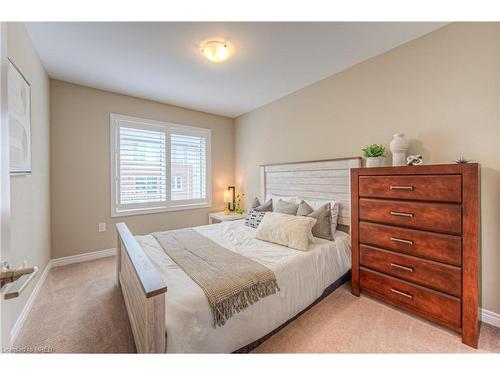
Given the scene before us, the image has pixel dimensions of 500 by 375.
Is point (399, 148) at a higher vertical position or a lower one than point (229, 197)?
higher

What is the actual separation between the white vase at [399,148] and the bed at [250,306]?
431 mm

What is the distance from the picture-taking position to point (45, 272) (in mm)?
2553

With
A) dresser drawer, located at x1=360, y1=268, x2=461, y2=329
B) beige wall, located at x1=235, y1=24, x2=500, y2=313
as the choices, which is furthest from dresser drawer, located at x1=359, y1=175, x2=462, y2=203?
dresser drawer, located at x1=360, y1=268, x2=461, y2=329

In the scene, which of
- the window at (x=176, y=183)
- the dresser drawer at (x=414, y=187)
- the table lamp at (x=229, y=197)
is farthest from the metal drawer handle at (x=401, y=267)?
the window at (x=176, y=183)

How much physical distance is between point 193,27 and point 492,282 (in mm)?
3258

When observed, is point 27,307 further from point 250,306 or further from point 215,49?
point 215,49

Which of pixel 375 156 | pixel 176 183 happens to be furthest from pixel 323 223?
pixel 176 183

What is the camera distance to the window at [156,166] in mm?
3347

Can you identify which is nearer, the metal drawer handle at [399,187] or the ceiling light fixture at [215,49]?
the metal drawer handle at [399,187]

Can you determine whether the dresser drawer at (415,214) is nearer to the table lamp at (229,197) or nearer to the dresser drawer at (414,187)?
the dresser drawer at (414,187)

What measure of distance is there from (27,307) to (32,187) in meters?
1.09
